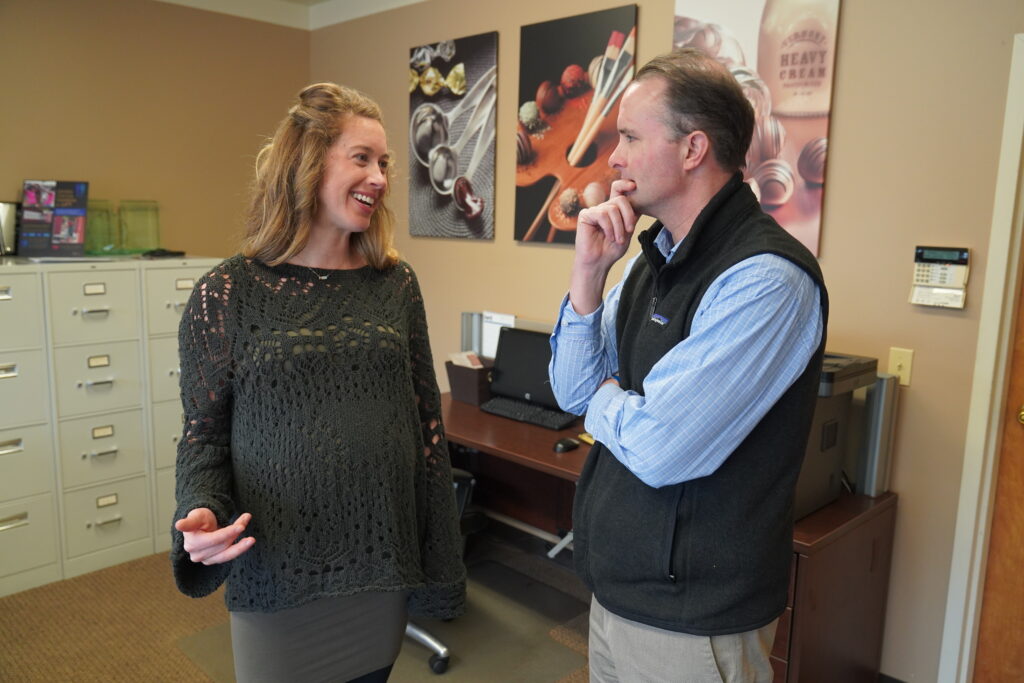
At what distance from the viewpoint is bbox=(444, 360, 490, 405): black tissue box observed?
124 inches

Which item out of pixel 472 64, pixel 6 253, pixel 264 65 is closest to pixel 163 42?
pixel 264 65

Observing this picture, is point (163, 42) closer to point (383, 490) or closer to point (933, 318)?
point (383, 490)

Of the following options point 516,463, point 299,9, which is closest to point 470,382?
point 516,463

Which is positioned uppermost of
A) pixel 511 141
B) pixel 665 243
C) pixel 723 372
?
pixel 511 141

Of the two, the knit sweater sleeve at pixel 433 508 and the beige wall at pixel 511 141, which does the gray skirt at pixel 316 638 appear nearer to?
the knit sweater sleeve at pixel 433 508

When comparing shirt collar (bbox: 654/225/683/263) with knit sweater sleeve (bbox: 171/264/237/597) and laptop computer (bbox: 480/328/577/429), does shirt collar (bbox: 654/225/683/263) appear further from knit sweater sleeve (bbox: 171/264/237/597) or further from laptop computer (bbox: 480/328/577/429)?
laptop computer (bbox: 480/328/577/429)

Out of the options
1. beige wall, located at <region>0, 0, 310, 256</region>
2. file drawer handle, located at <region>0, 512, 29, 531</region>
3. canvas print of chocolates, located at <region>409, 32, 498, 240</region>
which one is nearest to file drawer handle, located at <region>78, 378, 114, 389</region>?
file drawer handle, located at <region>0, 512, 29, 531</region>

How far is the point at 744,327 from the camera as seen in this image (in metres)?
1.10

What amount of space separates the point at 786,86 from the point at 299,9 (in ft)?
9.47

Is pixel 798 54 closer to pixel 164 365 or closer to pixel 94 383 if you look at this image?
pixel 164 365

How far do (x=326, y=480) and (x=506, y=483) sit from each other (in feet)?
7.18

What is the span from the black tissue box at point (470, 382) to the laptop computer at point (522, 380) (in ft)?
0.09

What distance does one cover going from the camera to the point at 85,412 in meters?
3.21

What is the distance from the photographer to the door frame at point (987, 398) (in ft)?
6.80
